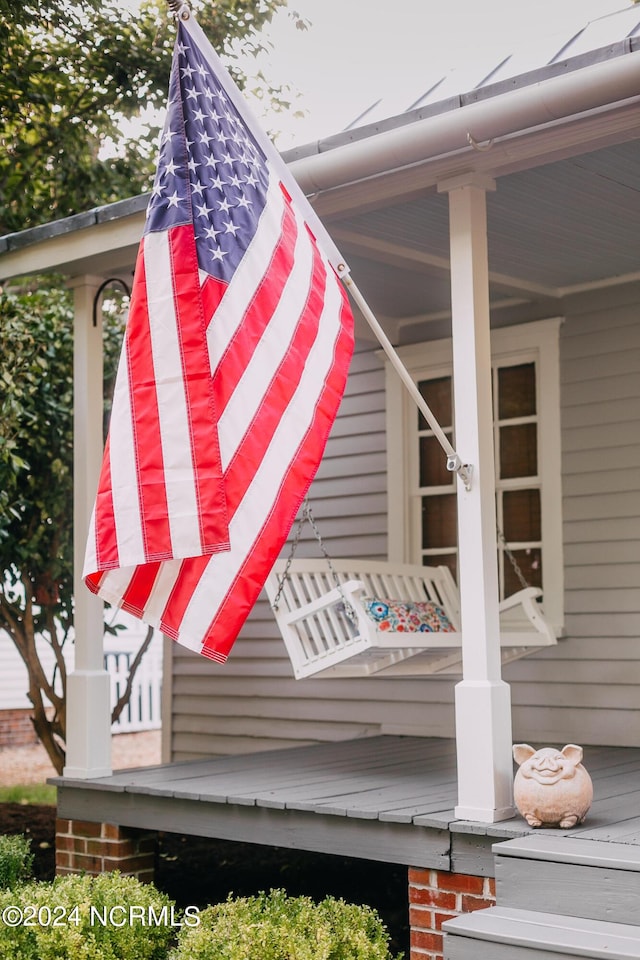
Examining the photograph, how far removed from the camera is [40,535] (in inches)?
271

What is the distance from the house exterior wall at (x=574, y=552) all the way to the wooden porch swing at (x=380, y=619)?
1.16ft

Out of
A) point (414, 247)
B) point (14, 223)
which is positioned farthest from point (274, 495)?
point (14, 223)

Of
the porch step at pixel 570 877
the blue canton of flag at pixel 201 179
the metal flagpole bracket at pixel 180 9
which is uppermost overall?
the metal flagpole bracket at pixel 180 9

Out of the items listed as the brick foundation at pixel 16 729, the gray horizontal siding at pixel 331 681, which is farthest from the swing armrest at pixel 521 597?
the brick foundation at pixel 16 729

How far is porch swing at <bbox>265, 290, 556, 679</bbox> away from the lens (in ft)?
15.9

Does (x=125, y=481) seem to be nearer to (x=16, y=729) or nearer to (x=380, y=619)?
(x=380, y=619)

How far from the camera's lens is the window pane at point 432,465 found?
6.47 meters

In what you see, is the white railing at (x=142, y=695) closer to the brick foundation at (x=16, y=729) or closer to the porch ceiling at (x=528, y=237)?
the brick foundation at (x=16, y=729)

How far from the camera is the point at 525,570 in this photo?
6.08 m

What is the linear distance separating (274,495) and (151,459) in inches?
15.4

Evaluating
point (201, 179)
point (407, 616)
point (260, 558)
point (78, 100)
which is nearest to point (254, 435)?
point (260, 558)

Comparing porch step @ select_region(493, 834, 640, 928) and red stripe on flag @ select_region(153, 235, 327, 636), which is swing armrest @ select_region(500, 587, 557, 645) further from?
red stripe on flag @ select_region(153, 235, 327, 636)

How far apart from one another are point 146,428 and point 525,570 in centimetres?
332

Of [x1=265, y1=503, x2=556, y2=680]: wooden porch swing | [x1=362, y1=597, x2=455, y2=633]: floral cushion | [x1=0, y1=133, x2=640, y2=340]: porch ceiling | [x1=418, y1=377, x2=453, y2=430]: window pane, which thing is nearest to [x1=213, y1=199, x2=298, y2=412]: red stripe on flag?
[x1=0, y1=133, x2=640, y2=340]: porch ceiling
